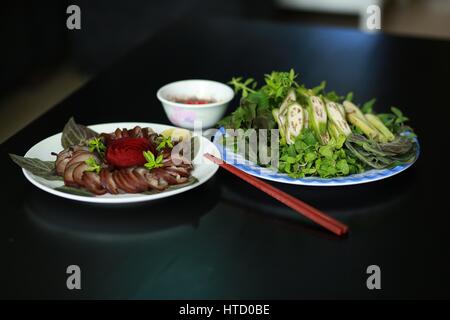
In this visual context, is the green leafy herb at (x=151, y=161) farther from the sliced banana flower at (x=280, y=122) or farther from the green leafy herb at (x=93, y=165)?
the sliced banana flower at (x=280, y=122)

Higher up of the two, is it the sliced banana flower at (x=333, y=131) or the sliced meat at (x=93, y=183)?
the sliced banana flower at (x=333, y=131)

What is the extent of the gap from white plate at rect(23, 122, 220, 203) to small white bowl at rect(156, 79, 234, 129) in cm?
8

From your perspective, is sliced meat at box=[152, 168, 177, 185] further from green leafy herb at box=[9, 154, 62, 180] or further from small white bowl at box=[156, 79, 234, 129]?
small white bowl at box=[156, 79, 234, 129]

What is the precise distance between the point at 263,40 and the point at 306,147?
3.18 ft

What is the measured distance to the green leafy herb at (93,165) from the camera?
3.19ft

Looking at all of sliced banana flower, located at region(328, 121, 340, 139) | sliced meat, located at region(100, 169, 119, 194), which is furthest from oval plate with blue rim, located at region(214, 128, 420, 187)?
sliced meat, located at region(100, 169, 119, 194)

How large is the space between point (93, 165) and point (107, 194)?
0.05 metres

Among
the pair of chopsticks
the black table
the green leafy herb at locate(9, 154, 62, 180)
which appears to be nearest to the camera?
the black table

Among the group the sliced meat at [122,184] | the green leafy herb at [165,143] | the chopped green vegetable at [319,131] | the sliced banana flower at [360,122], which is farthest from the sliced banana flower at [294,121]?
the sliced meat at [122,184]

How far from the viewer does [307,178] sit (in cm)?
104

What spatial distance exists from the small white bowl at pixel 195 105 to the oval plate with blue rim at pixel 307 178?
0.18 meters

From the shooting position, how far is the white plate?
0.93 m

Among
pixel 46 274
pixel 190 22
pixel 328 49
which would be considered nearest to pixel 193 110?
pixel 46 274

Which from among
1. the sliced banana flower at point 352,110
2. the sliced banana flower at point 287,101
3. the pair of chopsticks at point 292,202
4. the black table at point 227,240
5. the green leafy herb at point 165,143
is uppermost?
the sliced banana flower at point 287,101
